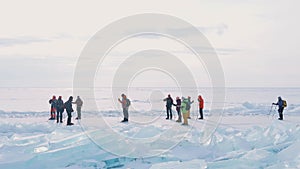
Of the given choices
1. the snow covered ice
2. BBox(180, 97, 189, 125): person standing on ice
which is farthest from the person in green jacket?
the snow covered ice

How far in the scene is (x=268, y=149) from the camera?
9.92m

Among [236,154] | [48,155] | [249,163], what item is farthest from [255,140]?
[48,155]

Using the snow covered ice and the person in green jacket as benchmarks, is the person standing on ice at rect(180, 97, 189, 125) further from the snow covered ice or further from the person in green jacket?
the snow covered ice

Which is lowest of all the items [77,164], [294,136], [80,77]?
[77,164]

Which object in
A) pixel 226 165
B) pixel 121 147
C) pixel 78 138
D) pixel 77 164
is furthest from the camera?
pixel 78 138

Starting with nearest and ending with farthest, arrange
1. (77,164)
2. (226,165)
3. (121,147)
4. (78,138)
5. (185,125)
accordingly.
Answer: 1. (226,165)
2. (77,164)
3. (121,147)
4. (78,138)
5. (185,125)

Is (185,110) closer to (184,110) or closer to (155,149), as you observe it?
(184,110)

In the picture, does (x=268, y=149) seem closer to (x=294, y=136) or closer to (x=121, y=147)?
(x=294, y=136)

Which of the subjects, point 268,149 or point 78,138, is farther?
point 78,138

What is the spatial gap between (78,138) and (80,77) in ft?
14.4

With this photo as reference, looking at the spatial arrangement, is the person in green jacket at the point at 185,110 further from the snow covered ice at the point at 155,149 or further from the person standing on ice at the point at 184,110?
the snow covered ice at the point at 155,149

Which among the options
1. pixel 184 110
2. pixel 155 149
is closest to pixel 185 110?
pixel 184 110

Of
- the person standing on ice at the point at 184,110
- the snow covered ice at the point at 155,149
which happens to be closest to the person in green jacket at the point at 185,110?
the person standing on ice at the point at 184,110

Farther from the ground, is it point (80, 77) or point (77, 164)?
point (80, 77)
